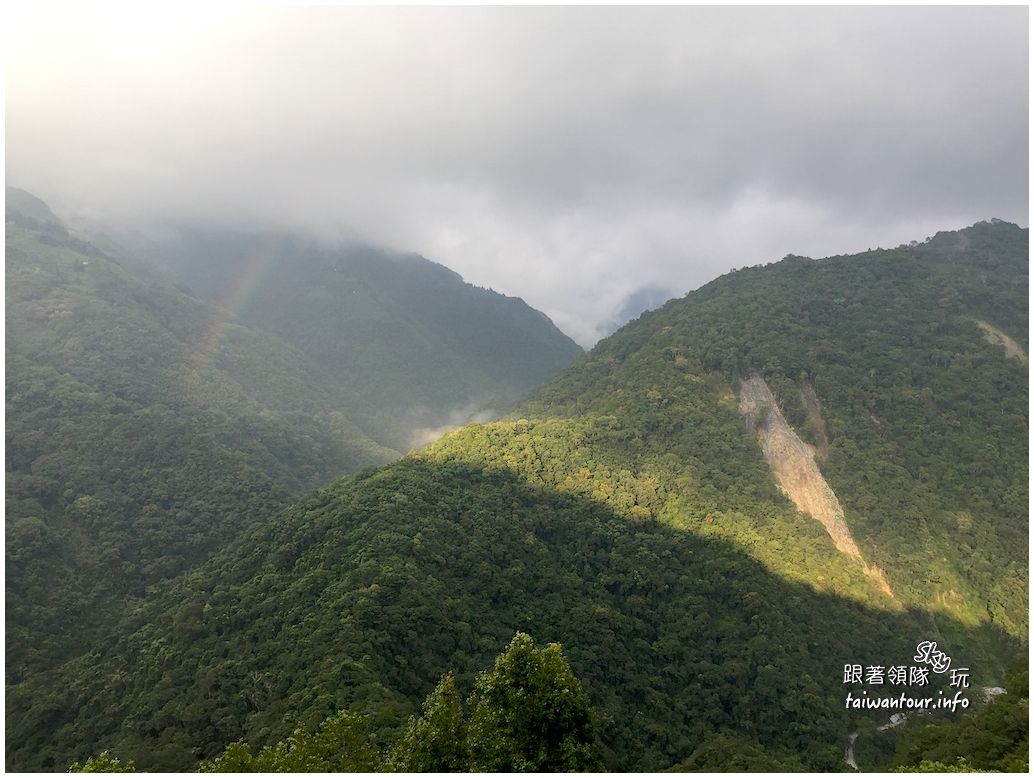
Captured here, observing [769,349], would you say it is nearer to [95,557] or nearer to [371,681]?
[371,681]

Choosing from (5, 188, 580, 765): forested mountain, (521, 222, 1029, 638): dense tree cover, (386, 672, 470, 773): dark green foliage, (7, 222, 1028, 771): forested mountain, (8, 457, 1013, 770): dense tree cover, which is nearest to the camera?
(386, 672, 470, 773): dark green foliage

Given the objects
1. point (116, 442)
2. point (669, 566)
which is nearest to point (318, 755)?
point (669, 566)

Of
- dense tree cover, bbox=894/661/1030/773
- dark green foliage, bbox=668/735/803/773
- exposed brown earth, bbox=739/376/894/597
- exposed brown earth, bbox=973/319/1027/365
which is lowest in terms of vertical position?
dark green foliage, bbox=668/735/803/773

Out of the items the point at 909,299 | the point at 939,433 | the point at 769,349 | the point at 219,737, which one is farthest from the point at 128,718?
the point at 909,299

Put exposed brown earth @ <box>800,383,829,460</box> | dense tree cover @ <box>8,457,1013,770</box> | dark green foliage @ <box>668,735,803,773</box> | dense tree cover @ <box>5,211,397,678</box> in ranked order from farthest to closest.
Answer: exposed brown earth @ <box>800,383,829,460</box>, dense tree cover @ <box>5,211,397,678</box>, dense tree cover @ <box>8,457,1013,770</box>, dark green foliage @ <box>668,735,803,773</box>

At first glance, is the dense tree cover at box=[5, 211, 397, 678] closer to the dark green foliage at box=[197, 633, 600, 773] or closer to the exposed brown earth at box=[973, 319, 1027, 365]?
the dark green foliage at box=[197, 633, 600, 773]

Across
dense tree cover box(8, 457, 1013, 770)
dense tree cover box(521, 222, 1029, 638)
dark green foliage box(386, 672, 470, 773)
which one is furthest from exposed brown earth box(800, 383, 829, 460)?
dark green foliage box(386, 672, 470, 773)

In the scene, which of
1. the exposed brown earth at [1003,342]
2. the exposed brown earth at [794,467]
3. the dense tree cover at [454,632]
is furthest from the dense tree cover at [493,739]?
the exposed brown earth at [1003,342]

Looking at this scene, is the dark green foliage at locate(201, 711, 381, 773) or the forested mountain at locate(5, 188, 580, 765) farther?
the forested mountain at locate(5, 188, 580, 765)
